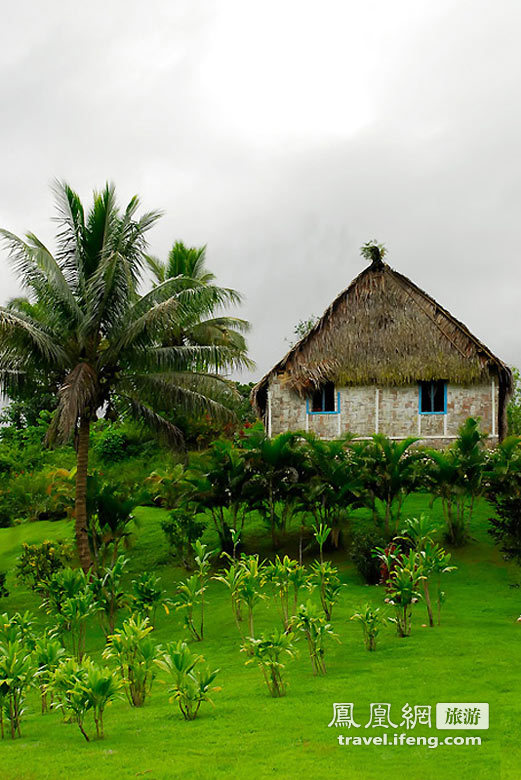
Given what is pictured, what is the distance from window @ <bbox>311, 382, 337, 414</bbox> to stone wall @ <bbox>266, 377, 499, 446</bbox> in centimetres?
18

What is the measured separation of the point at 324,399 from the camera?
21.5 metres

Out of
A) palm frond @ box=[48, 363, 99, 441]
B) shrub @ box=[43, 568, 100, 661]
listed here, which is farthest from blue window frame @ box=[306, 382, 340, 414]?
shrub @ box=[43, 568, 100, 661]

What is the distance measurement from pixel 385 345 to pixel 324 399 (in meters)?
2.19

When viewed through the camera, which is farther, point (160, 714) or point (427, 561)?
point (427, 561)

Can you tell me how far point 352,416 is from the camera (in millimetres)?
21219

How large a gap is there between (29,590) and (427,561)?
8632 mm

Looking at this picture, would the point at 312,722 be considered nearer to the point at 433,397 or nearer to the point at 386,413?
the point at 386,413

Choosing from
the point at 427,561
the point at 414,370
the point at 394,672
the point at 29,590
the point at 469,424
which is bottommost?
the point at 29,590

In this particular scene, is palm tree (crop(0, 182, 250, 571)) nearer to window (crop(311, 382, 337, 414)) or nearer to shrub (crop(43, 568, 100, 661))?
shrub (crop(43, 568, 100, 661))

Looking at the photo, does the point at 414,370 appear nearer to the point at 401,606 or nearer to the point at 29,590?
the point at 29,590

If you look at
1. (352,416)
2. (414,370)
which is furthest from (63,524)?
(414,370)

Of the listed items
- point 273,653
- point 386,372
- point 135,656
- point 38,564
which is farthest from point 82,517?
point 386,372

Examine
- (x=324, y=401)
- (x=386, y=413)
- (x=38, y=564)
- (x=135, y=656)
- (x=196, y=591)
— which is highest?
(x=324, y=401)

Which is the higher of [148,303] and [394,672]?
[148,303]
